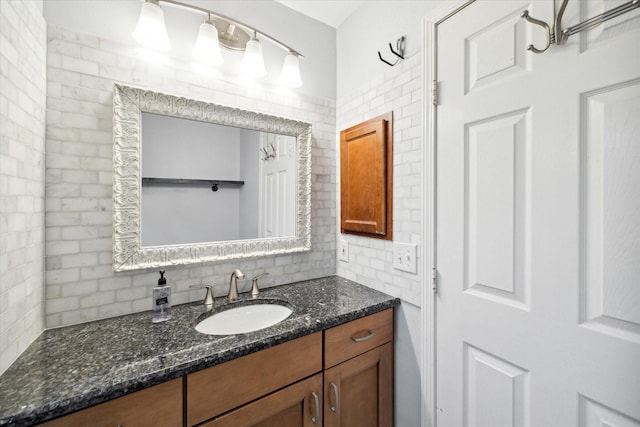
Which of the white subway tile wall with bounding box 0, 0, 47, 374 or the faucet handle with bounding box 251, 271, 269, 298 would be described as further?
the faucet handle with bounding box 251, 271, 269, 298

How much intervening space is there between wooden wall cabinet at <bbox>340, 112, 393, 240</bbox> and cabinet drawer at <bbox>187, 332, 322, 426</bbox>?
2.21ft

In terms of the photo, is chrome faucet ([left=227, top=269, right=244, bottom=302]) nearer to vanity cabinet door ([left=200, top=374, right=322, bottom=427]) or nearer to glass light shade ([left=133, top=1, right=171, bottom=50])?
vanity cabinet door ([left=200, top=374, right=322, bottom=427])

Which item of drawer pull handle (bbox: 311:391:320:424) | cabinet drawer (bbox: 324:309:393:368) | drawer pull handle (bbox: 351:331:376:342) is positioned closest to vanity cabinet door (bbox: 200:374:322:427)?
drawer pull handle (bbox: 311:391:320:424)

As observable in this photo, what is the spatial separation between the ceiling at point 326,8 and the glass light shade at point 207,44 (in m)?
0.52

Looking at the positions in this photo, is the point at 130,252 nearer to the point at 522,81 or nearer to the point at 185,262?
the point at 185,262

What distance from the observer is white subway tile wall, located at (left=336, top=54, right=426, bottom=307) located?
129 centimetres

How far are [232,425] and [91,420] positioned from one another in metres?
0.40

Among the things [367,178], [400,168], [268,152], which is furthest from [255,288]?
[400,168]

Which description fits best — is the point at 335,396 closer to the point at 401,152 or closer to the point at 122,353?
the point at 122,353

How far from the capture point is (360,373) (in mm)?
1290

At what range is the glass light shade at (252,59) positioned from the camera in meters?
1.42

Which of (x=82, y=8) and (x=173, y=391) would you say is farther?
(x=82, y=8)

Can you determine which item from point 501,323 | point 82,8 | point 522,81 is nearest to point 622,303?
point 501,323

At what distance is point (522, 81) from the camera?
918 mm
